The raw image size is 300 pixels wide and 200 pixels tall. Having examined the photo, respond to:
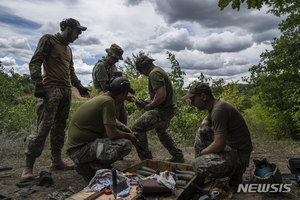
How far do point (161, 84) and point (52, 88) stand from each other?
2.00 metres

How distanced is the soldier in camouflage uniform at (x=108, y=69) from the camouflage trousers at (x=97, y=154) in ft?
5.16

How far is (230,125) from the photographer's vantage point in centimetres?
337

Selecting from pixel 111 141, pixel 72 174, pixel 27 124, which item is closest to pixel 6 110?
pixel 27 124

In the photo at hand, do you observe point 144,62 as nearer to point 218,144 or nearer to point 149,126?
point 149,126

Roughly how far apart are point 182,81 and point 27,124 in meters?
5.48

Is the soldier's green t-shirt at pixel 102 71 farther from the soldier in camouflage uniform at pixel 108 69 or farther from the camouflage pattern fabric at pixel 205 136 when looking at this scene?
the camouflage pattern fabric at pixel 205 136

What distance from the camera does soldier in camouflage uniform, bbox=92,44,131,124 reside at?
4.99 m

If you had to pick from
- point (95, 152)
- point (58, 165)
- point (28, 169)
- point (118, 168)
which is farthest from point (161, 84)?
point (28, 169)

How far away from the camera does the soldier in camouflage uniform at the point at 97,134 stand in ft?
11.3

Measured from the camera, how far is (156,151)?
634cm

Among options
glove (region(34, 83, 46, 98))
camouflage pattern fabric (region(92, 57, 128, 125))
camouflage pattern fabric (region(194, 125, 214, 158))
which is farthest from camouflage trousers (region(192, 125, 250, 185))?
glove (region(34, 83, 46, 98))

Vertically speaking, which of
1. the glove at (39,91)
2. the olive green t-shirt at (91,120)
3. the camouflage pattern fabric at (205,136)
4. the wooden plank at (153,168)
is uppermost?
the glove at (39,91)

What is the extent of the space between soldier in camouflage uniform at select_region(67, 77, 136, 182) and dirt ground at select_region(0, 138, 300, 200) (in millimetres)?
612

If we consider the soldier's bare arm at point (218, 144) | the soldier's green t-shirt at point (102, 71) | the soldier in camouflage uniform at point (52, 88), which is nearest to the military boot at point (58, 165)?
the soldier in camouflage uniform at point (52, 88)
